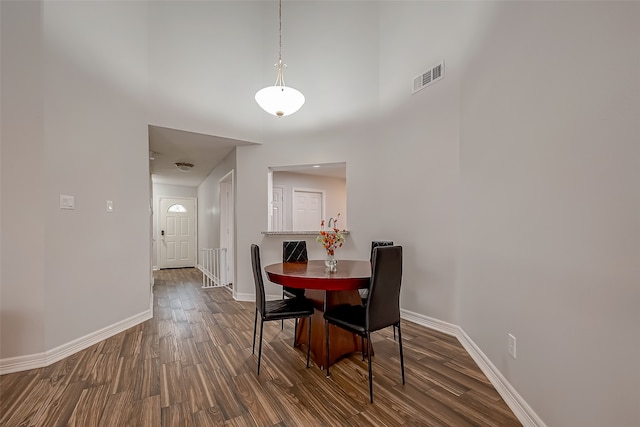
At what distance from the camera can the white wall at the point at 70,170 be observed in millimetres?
2207

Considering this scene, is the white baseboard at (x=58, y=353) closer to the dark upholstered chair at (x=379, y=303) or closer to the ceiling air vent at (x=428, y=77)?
the dark upholstered chair at (x=379, y=303)

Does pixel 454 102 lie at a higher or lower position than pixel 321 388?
higher

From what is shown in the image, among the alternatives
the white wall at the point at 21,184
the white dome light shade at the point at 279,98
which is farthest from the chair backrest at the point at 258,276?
the white wall at the point at 21,184

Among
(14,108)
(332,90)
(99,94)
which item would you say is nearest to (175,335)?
(14,108)

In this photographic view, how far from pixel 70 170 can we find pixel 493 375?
153 inches

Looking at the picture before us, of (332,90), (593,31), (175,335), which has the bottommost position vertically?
(175,335)

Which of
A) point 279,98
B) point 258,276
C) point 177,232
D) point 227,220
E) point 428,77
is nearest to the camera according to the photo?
point 258,276

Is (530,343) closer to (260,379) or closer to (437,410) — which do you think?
(437,410)

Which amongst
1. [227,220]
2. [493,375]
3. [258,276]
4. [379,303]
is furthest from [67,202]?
[493,375]

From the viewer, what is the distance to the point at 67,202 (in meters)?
2.49

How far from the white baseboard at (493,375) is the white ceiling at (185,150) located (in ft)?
11.5

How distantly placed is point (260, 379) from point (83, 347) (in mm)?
1859

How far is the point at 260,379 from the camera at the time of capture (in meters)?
2.04

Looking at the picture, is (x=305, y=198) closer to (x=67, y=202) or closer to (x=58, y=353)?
(x=67, y=202)
